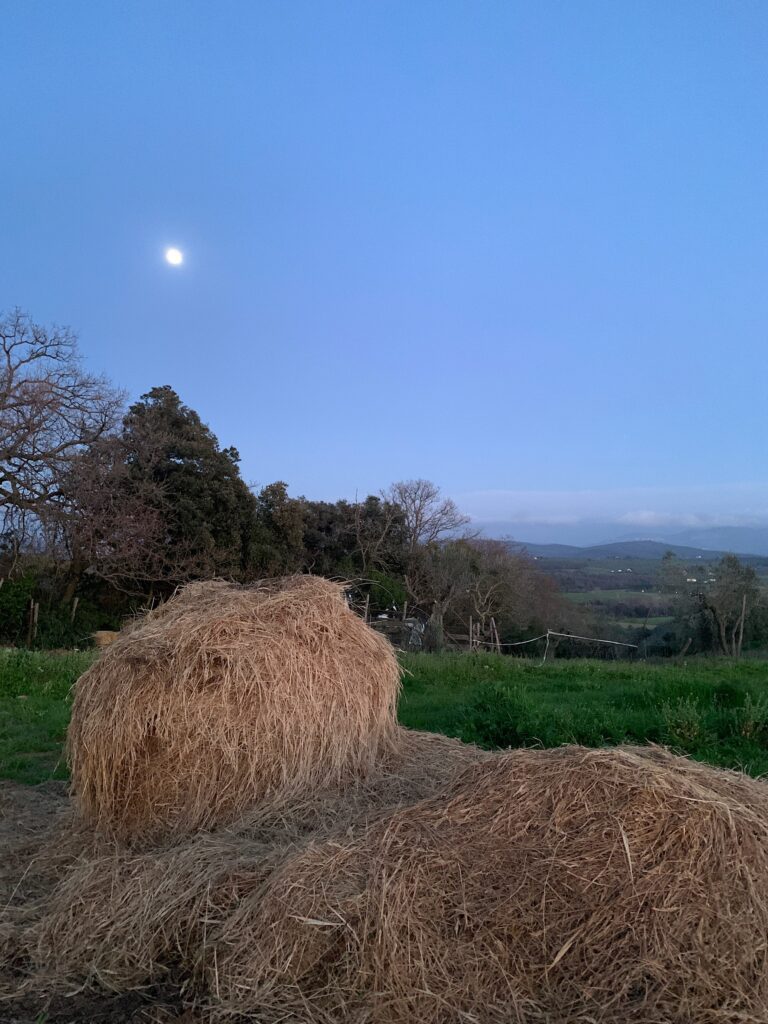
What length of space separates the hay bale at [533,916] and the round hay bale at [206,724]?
1287 millimetres

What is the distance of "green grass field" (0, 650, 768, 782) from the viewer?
6887mm

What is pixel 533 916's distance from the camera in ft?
9.29

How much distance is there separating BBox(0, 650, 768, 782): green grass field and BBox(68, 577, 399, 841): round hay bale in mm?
1203

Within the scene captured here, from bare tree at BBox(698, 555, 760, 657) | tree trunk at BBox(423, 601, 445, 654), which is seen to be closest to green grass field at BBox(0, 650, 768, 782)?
tree trunk at BBox(423, 601, 445, 654)

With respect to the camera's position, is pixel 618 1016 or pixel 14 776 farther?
pixel 14 776

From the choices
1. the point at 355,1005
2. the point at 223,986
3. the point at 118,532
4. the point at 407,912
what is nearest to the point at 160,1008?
the point at 223,986

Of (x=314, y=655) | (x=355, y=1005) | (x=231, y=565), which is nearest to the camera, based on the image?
(x=355, y=1005)

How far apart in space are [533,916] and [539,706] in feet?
18.3

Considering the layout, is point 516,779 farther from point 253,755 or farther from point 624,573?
point 624,573

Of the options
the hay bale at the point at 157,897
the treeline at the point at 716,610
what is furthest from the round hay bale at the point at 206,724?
the treeline at the point at 716,610

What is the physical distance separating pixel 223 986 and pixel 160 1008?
262 millimetres

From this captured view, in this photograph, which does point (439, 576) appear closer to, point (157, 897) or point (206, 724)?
point (206, 724)

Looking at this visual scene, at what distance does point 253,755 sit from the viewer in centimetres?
446

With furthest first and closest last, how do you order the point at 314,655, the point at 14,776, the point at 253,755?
the point at 14,776
the point at 314,655
the point at 253,755
